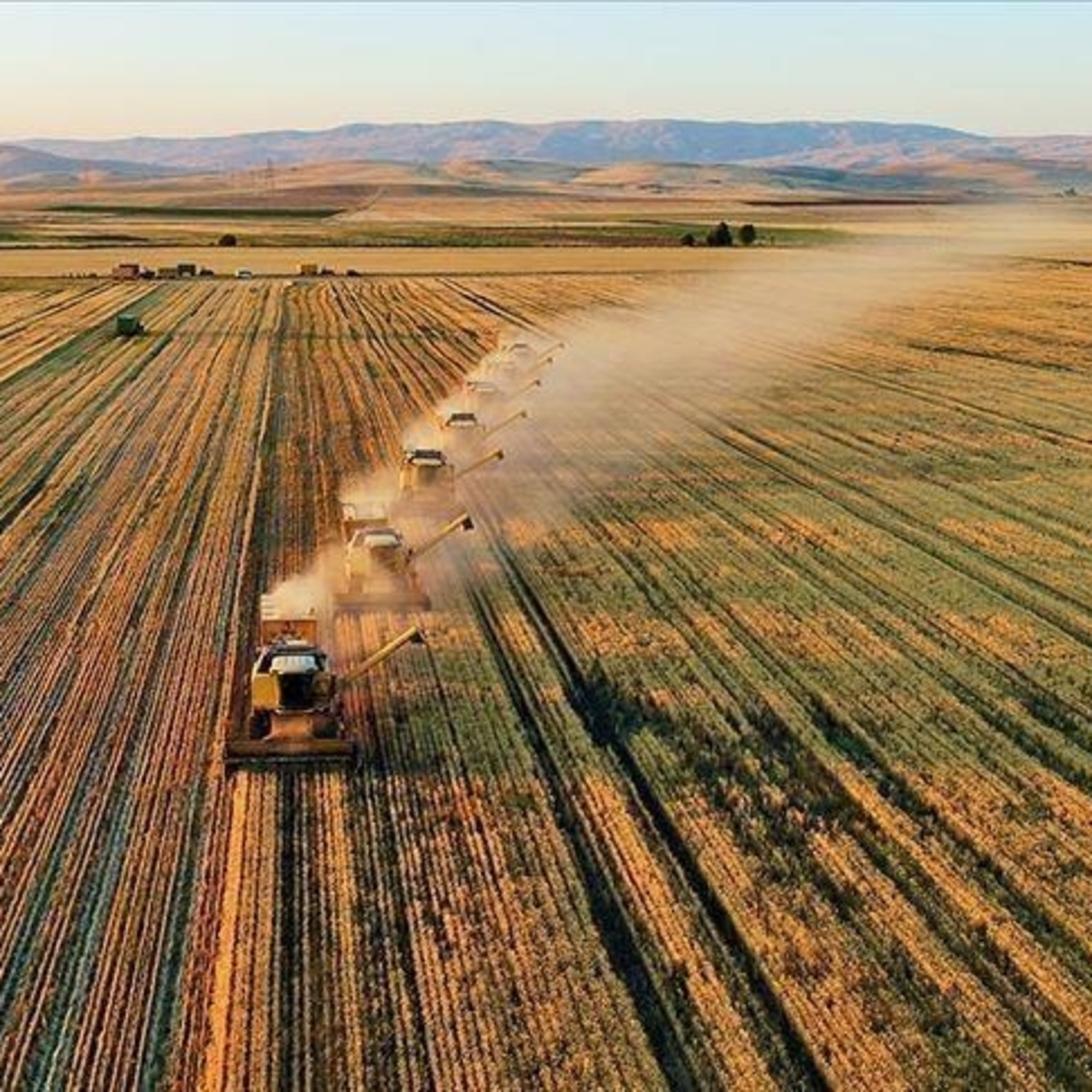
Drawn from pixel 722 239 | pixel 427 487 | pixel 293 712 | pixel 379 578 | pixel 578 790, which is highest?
pixel 293 712

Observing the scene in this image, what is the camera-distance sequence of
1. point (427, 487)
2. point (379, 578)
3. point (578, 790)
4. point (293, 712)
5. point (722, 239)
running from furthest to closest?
point (722, 239) → point (427, 487) → point (379, 578) → point (293, 712) → point (578, 790)

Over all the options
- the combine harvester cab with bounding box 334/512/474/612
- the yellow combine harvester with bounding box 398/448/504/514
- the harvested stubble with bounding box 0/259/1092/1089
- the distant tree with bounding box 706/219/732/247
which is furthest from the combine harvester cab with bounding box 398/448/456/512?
the distant tree with bounding box 706/219/732/247

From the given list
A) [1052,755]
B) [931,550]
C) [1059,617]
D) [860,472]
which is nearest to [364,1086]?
[1052,755]

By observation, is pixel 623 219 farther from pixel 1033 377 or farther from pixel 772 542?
pixel 772 542

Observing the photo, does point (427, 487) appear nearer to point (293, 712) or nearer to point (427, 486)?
point (427, 486)

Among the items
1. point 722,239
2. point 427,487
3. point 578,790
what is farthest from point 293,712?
point 722,239

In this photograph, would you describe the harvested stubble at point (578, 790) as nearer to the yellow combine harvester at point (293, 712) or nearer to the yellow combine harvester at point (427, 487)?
the yellow combine harvester at point (293, 712)

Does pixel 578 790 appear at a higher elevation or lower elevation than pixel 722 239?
higher
